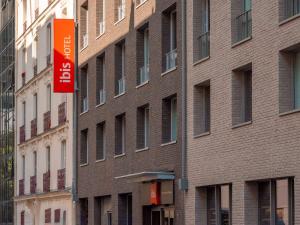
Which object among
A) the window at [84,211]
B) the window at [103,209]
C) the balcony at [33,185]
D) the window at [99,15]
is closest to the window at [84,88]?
the window at [99,15]

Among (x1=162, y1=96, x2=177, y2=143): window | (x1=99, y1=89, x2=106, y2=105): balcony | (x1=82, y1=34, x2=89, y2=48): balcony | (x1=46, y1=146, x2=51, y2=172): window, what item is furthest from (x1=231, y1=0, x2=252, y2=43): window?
(x1=46, y1=146, x2=51, y2=172): window

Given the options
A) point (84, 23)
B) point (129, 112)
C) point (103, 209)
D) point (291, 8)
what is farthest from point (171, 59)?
point (84, 23)

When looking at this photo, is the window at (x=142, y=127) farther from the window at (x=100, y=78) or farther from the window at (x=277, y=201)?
the window at (x=277, y=201)

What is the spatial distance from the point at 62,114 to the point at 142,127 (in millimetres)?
11897

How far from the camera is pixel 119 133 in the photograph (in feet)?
132

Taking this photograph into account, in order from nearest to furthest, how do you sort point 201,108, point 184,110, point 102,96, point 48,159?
point 201,108, point 184,110, point 102,96, point 48,159

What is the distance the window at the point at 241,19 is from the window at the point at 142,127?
9.28 metres

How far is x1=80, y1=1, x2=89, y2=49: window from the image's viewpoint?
4588 centimetres

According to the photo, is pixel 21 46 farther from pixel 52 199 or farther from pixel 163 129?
pixel 163 129

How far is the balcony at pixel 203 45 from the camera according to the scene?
101ft

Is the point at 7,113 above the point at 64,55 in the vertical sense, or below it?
below

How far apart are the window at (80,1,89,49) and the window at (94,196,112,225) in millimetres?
7750

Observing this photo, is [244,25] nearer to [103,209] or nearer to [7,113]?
[103,209]

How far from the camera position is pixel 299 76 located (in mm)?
24844
